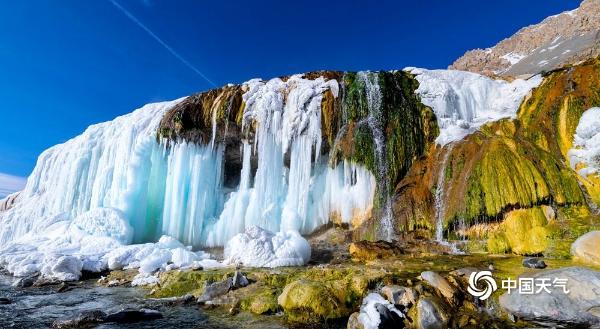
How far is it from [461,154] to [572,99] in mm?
5095

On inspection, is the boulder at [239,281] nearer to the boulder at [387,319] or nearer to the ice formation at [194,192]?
the boulder at [387,319]

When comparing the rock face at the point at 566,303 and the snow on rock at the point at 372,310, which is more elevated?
the rock face at the point at 566,303

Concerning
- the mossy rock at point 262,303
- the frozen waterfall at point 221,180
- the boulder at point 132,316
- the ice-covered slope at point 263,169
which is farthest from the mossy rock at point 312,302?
the frozen waterfall at point 221,180

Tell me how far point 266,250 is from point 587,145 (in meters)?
13.1

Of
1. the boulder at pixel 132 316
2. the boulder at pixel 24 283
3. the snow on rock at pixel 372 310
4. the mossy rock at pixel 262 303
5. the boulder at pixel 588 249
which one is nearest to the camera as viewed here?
the snow on rock at pixel 372 310

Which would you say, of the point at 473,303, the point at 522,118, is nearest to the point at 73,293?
the point at 473,303

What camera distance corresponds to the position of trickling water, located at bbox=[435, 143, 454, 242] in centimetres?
1548

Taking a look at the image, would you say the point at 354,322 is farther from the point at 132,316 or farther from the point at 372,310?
the point at 132,316

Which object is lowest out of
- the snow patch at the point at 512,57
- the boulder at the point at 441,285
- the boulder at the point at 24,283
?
the boulder at the point at 24,283

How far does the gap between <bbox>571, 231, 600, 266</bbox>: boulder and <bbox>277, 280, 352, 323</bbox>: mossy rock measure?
22.6 feet

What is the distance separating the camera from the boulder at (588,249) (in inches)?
393

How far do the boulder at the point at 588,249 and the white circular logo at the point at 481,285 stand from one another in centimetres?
363

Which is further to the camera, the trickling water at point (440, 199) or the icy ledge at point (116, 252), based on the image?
the trickling water at point (440, 199)

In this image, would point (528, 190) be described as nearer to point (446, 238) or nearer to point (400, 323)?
point (446, 238)
